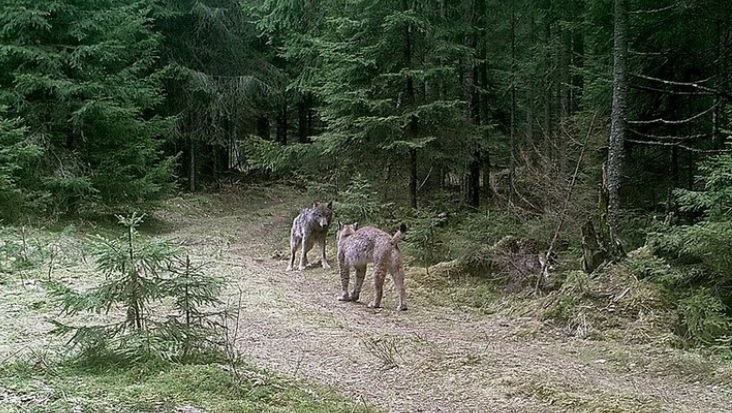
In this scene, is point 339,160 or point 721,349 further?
point 339,160

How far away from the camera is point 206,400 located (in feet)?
15.0

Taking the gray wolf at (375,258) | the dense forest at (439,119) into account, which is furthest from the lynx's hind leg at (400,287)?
the dense forest at (439,119)

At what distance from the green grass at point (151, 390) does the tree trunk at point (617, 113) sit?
19.6 feet

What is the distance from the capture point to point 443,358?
653 centimetres

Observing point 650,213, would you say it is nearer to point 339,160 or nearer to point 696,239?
point 696,239

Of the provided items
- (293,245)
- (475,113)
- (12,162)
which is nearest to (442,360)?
(293,245)

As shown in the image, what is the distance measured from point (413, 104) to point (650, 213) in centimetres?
528

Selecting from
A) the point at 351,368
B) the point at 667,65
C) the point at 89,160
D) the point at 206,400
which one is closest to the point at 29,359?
the point at 206,400

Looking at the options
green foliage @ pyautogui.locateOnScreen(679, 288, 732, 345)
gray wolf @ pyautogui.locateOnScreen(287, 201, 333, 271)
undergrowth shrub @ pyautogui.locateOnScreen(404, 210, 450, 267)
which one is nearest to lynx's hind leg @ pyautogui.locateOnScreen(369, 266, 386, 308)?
undergrowth shrub @ pyautogui.locateOnScreen(404, 210, 450, 267)

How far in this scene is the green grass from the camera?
13.9ft

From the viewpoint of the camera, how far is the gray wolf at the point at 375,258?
928 centimetres

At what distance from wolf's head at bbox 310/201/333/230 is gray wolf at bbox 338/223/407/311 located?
7.76ft

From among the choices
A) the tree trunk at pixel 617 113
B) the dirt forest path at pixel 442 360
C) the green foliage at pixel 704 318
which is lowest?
the dirt forest path at pixel 442 360

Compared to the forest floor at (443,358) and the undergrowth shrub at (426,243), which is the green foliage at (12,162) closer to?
the forest floor at (443,358)
